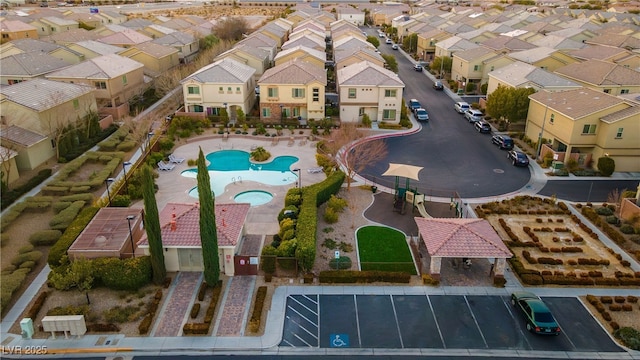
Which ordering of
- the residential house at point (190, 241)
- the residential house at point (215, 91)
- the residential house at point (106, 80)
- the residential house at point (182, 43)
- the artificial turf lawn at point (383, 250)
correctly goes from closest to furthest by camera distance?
the residential house at point (190, 241), the artificial turf lawn at point (383, 250), the residential house at point (215, 91), the residential house at point (106, 80), the residential house at point (182, 43)

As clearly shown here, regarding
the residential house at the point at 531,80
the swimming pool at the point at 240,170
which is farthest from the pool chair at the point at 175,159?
the residential house at the point at 531,80

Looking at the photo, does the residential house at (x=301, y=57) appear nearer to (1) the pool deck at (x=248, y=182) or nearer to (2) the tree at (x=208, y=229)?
(1) the pool deck at (x=248, y=182)

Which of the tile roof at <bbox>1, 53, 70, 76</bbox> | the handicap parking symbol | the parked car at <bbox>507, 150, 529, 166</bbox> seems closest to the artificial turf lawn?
the handicap parking symbol

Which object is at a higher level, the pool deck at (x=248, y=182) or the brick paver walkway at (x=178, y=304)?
the brick paver walkway at (x=178, y=304)

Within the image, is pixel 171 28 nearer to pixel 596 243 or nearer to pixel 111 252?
pixel 111 252

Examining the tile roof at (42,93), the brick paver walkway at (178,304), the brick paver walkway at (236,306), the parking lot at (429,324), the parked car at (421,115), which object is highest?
the tile roof at (42,93)

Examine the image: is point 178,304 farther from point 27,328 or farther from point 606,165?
point 606,165

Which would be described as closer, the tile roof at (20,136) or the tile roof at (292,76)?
the tile roof at (20,136)
